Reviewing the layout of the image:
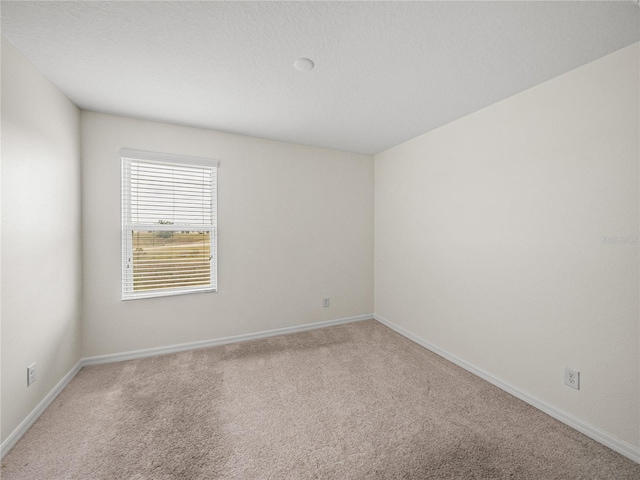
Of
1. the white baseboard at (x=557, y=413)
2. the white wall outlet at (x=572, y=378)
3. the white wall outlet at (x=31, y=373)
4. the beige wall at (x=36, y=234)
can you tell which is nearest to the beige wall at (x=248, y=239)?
the beige wall at (x=36, y=234)

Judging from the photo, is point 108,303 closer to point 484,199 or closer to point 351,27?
point 351,27

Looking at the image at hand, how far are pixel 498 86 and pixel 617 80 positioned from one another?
66 centimetres

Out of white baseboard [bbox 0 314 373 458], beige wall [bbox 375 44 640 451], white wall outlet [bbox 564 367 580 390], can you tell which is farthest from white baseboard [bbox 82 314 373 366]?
white wall outlet [bbox 564 367 580 390]

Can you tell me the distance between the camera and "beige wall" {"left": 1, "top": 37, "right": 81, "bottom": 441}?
1.65 m

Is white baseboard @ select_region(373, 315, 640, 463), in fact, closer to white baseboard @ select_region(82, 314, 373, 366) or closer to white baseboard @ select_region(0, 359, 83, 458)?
white baseboard @ select_region(82, 314, 373, 366)

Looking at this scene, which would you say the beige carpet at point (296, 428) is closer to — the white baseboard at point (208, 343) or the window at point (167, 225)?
the white baseboard at point (208, 343)

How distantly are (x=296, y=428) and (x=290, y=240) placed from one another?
2.14 m

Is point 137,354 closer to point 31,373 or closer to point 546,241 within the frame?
point 31,373

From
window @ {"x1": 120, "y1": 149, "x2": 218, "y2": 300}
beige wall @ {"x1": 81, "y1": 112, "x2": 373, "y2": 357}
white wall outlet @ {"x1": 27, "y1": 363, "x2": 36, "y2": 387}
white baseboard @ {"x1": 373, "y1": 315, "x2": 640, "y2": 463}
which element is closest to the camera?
white baseboard @ {"x1": 373, "y1": 315, "x2": 640, "y2": 463}

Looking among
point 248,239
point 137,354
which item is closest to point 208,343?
point 137,354

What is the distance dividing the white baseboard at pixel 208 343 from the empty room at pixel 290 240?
36 mm

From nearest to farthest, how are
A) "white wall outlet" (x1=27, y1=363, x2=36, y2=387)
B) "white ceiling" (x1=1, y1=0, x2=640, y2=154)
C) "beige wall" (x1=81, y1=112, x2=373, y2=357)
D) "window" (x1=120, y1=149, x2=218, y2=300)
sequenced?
"white ceiling" (x1=1, y1=0, x2=640, y2=154), "white wall outlet" (x1=27, y1=363, x2=36, y2=387), "beige wall" (x1=81, y1=112, x2=373, y2=357), "window" (x1=120, y1=149, x2=218, y2=300)

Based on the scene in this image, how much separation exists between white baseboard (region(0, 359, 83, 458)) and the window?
76 centimetres

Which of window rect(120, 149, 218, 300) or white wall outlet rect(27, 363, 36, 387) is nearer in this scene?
white wall outlet rect(27, 363, 36, 387)
